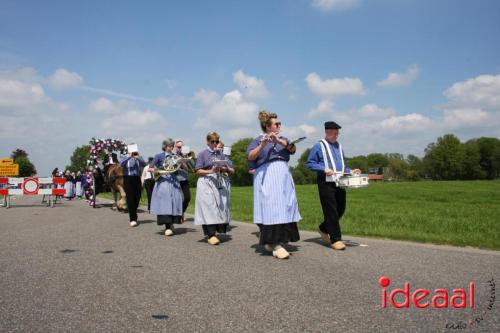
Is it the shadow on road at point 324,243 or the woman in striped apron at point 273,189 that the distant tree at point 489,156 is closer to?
the shadow on road at point 324,243

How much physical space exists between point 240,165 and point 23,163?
2218 inches

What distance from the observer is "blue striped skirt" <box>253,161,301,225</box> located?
6.81 meters

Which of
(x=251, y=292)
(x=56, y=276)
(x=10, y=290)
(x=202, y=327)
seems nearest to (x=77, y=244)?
(x=56, y=276)

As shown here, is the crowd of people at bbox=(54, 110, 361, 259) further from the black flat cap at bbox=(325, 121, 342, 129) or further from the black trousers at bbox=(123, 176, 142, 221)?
the black trousers at bbox=(123, 176, 142, 221)

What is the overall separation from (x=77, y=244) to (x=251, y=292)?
4607 mm

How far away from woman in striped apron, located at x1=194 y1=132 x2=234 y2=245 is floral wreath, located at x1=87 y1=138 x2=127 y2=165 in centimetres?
1294

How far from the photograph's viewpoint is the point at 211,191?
8570mm

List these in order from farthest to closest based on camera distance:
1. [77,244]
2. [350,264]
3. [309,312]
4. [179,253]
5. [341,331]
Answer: [77,244]
[179,253]
[350,264]
[309,312]
[341,331]

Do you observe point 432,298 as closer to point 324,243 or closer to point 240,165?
point 324,243

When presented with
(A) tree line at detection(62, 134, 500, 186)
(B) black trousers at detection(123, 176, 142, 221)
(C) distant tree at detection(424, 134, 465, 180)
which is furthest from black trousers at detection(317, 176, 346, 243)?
(C) distant tree at detection(424, 134, 465, 180)

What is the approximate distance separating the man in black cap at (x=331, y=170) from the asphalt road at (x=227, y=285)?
1.24 ft

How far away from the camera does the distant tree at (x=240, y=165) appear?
102625 mm

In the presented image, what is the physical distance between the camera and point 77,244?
26.1 feet

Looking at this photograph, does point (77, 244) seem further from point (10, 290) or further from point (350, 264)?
point (350, 264)
